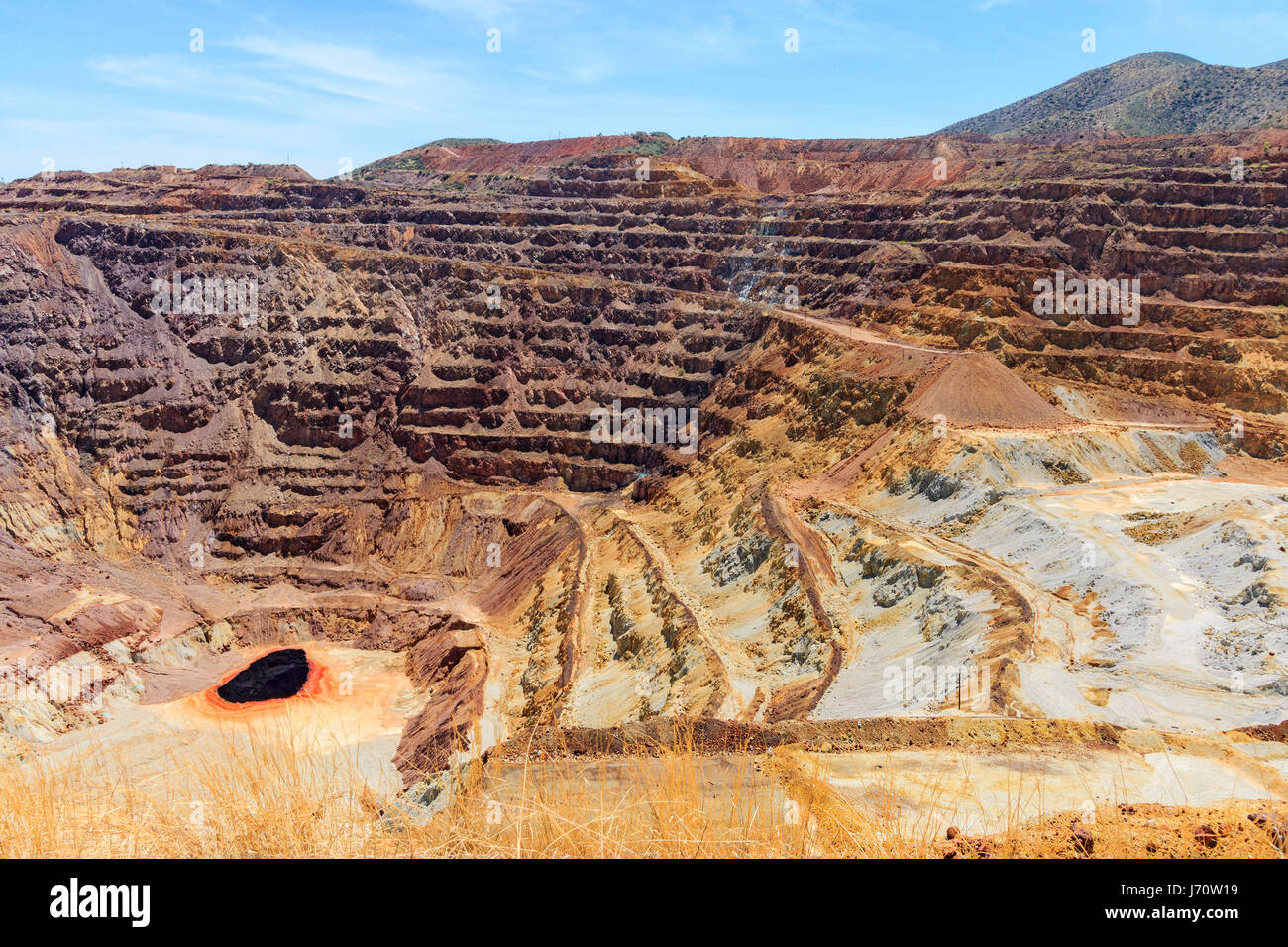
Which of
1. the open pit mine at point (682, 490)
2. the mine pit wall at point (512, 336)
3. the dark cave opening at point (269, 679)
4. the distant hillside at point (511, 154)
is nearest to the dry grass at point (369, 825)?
the open pit mine at point (682, 490)

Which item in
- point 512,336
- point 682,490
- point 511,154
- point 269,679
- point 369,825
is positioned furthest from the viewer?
point 511,154

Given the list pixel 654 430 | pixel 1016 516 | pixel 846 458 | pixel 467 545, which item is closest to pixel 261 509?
pixel 467 545

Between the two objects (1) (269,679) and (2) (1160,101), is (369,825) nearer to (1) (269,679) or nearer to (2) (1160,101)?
(1) (269,679)

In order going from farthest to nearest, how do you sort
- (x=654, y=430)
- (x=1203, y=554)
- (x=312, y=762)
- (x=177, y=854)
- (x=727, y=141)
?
(x=727, y=141) → (x=654, y=430) → (x=1203, y=554) → (x=312, y=762) → (x=177, y=854)

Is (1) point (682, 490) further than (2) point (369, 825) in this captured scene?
Yes

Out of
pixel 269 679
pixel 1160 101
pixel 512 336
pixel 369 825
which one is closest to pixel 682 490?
pixel 512 336

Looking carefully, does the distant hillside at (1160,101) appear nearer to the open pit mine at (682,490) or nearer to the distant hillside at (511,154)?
the open pit mine at (682,490)
